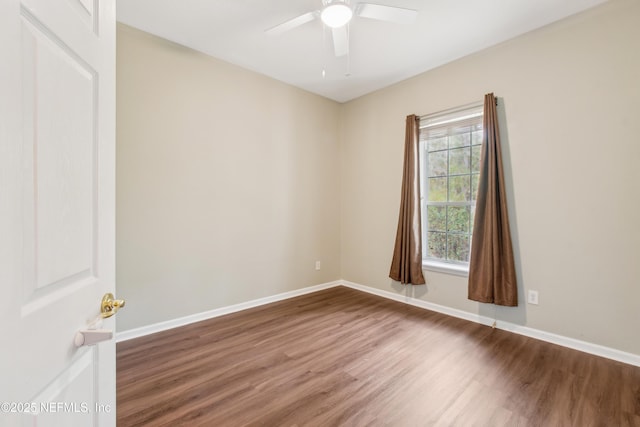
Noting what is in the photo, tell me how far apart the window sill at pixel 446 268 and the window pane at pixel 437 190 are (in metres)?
0.77

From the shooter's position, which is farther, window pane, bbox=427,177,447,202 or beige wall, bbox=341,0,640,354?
window pane, bbox=427,177,447,202

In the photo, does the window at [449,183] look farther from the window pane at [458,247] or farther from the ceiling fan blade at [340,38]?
the ceiling fan blade at [340,38]

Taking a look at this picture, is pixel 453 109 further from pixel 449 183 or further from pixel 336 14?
pixel 336 14

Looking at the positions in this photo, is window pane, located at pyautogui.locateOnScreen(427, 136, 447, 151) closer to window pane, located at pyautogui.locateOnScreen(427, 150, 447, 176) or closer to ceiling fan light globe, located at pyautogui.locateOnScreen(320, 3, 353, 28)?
window pane, located at pyautogui.locateOnScreen(427, 150, 447, 176)

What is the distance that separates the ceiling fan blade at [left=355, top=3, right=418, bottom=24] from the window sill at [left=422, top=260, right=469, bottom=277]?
2.48 m

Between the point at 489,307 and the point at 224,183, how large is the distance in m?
3.10

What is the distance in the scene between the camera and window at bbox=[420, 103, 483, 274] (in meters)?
3.16

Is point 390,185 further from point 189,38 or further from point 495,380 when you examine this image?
point 189,38

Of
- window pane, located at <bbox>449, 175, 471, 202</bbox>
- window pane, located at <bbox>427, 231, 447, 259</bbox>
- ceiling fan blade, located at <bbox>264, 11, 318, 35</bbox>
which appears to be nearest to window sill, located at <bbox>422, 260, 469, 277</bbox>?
window pane, located at <bbox>427, 231, 447, 259</bbox>

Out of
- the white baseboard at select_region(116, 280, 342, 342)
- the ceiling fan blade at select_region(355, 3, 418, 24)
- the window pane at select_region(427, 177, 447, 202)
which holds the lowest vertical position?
the white baseboard at select_region(116, 280, 342, 342)
